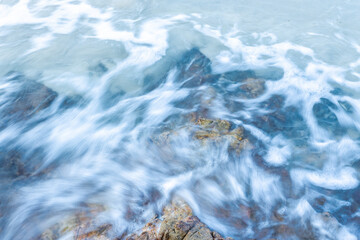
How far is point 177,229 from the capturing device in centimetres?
296

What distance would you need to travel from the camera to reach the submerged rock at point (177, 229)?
2902 millimetres

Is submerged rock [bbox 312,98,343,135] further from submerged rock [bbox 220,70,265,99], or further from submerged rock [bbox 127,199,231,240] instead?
submerged rock [bbox 127,199,231,240]

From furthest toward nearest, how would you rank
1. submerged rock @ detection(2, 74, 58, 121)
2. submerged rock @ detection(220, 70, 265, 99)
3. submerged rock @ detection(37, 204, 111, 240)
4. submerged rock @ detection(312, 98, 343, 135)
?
1. submerged rock @ detection(220, 70, 265, 99)
2. submerged rock @ detection(312, 98, 343, 135)
3. submerged rock @ detection(2, 74, 58, 121)
4. submerged rock @ detection(37, 204, 111, 240)

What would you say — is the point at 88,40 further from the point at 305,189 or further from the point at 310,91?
the point at 305,189

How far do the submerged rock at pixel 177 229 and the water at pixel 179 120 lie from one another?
27cm

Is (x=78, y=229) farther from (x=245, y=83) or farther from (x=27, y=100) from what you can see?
(x=245, y=83)

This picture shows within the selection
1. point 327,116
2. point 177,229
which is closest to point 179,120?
point 177,229

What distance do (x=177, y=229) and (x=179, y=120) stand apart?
2.62m

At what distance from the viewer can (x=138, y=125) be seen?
223 inches

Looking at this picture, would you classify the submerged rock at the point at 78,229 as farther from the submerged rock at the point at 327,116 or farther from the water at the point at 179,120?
the submerged rock at the point at 327,116

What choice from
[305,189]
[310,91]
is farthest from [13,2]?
[305,189]

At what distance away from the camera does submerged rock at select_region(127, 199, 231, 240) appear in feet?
9.52

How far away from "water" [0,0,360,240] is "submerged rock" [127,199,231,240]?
265 mm

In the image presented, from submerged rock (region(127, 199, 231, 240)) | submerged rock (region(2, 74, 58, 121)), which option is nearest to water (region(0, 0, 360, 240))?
submerged rock (region(2, 74, 58, 121))
